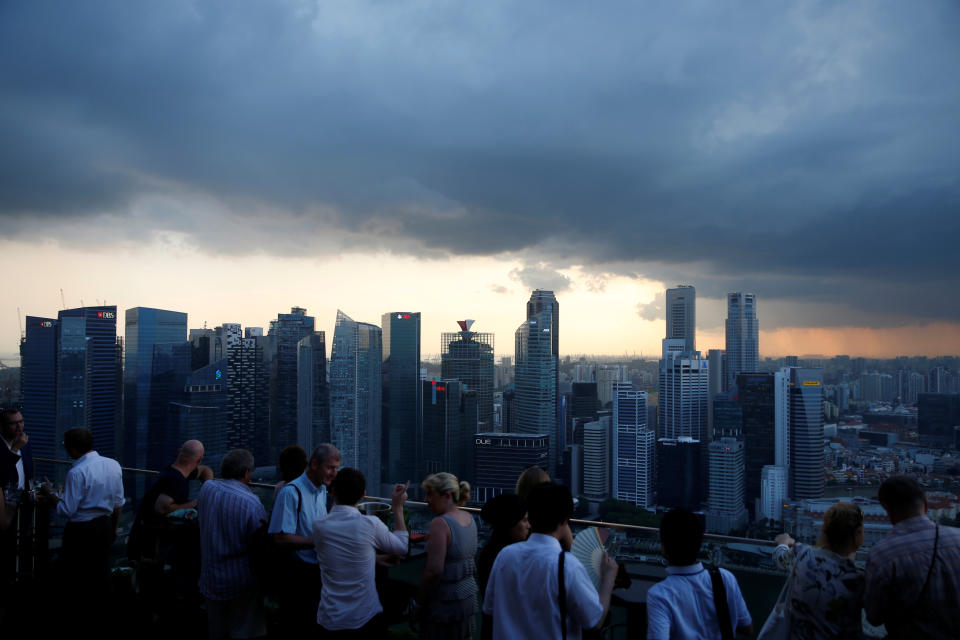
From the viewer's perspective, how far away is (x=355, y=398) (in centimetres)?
5681

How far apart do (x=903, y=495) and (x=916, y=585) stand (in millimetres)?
284

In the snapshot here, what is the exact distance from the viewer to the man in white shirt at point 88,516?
3.54m

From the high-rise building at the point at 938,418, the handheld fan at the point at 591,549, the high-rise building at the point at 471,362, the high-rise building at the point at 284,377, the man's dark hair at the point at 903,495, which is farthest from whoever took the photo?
the high-rise building at the point at 471,362

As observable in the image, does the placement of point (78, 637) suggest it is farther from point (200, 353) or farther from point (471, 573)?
point (200, 353)

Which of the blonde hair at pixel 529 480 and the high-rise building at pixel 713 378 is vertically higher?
the blonde hair at pixel 529 480

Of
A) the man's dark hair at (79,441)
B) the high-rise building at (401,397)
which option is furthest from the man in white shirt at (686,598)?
the high-rise building at (401,397)

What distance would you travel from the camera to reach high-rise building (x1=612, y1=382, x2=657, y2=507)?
169 ft

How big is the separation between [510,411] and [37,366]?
48.7 m

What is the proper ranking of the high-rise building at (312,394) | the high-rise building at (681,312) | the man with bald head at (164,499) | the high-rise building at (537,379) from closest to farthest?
the man with bald head at (164,499) < the high-rise building at (312,394) < the high-rise building at (537,379) < the high-rise building at (681,312)

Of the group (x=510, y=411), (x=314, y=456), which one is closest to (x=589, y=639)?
(x=314, y=456)

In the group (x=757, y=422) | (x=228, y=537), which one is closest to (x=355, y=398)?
(x=757, y=422)

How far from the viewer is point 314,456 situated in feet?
9.55

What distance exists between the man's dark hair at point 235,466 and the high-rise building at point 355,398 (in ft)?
173

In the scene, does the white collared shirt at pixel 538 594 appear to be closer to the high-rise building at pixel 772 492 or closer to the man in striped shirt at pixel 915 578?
the man in striped shirt at pixel 915 578
